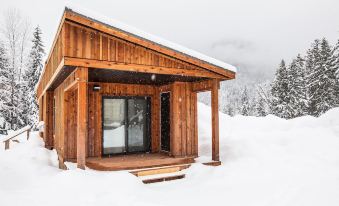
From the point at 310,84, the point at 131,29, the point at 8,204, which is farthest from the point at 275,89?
the point at 8,204

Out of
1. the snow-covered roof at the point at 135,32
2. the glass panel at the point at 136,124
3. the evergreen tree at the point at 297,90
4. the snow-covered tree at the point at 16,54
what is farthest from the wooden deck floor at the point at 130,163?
the evergreen tree at the point at 297,90

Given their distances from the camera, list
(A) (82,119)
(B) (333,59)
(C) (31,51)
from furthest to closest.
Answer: (B) (333,59)
(C) (31,51)
(A) (82,119)

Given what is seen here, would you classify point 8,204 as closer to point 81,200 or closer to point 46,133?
point 81,200

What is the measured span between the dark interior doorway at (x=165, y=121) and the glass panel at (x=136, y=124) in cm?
68

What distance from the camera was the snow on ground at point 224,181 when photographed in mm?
5516

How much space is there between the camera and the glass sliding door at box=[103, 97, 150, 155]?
9508 mm

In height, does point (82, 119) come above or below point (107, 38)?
below

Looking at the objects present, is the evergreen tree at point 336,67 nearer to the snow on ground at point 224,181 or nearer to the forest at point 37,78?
the forest at point 37,78

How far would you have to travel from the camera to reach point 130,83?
9.68 metres

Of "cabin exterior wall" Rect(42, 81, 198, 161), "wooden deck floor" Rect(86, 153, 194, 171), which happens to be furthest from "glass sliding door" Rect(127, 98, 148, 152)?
"wooden deck floor" Rect(86, 153, 194, 171)

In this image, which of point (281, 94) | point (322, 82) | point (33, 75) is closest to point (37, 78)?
point (33, 75)

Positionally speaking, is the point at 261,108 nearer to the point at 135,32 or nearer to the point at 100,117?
the point at 100,117

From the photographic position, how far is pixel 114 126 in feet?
31.6

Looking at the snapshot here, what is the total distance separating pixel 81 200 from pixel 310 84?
2897 centimetres
